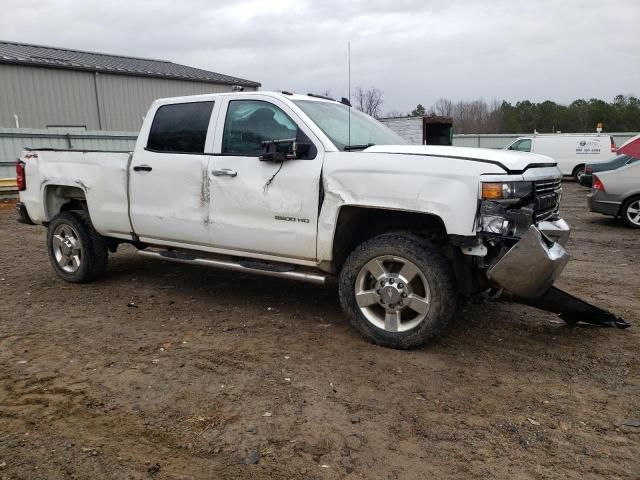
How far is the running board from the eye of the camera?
4.54 meters

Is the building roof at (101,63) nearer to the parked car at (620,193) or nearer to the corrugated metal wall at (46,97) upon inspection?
the corrugated metal wall at (46,97)

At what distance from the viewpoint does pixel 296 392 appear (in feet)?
11.6

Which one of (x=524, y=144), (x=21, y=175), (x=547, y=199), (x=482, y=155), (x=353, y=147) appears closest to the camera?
(x=482, y=155)

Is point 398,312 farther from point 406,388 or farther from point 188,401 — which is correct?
point 188,401

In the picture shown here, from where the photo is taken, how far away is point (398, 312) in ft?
13.7

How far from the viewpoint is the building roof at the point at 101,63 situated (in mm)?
21984

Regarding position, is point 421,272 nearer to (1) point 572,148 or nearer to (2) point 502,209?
(2) point 502,209

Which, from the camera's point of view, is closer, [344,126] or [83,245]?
[344,126]

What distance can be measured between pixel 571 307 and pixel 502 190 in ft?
4.53

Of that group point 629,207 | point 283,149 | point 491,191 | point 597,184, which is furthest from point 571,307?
point 597,184

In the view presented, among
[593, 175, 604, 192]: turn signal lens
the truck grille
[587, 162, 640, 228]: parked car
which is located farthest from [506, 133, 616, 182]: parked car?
the truck grille

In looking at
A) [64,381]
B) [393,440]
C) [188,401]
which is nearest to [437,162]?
[393,440]

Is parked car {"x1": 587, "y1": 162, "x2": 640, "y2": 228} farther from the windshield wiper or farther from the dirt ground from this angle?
the windshield wiper

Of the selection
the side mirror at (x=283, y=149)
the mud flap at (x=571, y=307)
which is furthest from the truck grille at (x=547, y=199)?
the side mirror at (x=283, y=149)
